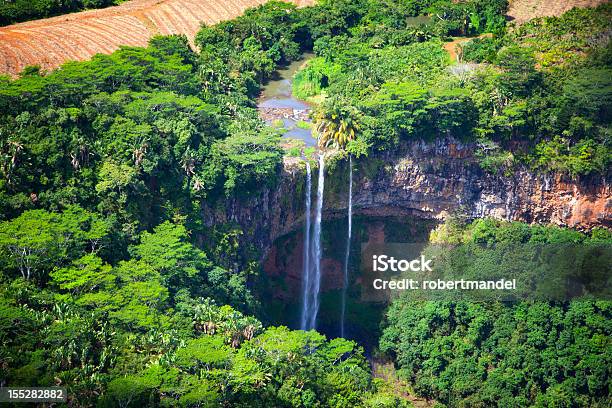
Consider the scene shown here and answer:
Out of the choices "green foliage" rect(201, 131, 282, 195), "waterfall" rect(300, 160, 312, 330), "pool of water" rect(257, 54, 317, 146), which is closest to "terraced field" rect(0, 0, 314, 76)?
"pool of water" rect(257, 54, 317, 146)

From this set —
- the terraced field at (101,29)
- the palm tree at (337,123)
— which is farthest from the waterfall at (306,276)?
the terraced field at (101,29)

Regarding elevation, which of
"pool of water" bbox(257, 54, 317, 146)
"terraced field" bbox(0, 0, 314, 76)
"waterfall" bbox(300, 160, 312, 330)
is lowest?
"waterfall" bbox(300, 160, 312, 330)

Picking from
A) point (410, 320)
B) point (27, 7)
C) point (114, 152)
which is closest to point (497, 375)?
point (410, 320)

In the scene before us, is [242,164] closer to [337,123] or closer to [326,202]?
Answer: [326,202]

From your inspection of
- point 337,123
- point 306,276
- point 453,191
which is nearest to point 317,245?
point 306,276

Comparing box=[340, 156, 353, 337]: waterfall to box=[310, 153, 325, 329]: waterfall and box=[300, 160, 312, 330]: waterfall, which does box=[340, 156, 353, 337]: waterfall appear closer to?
box=[310, 153, 325, 329]: waterfall

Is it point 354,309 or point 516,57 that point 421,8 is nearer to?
point 516,57
